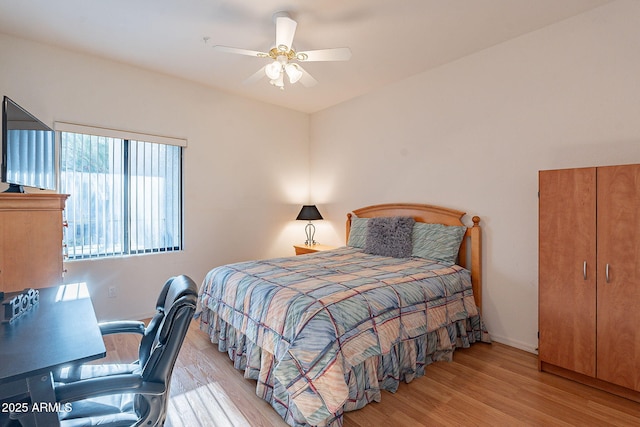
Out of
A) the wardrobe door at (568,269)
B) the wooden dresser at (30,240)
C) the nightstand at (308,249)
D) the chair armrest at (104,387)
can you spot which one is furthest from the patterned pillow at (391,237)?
the wooden dresser at (30,240)

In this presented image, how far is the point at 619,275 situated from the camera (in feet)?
6.85

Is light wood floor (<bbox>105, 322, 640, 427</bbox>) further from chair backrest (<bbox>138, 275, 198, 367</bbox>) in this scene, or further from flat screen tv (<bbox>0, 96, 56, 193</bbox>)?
flat screen tv (<bbox>0, 96, 56, 193</bbox>)

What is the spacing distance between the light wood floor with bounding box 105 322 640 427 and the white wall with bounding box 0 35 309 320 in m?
1.12

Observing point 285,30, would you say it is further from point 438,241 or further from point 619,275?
point 619,275

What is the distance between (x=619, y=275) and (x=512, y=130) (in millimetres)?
1443

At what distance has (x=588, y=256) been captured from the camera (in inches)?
87.0

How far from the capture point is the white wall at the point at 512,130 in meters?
2.39

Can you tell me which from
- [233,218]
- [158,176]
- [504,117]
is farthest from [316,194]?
[504,117]

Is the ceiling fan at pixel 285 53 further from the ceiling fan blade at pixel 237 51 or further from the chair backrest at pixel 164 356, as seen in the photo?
the chair backrest at pixel 164 356

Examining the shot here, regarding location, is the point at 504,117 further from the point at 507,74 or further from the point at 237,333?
the point at 237,333

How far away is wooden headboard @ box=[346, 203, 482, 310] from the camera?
308 cm

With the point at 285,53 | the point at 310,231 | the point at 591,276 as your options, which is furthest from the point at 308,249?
the point at 591,276

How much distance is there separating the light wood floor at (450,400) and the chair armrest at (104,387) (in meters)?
0.90

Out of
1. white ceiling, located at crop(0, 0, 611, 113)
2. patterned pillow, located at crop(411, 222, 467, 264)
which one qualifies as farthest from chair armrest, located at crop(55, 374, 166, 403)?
patterned pillow, located at crop(411, 222, 467, 264)
